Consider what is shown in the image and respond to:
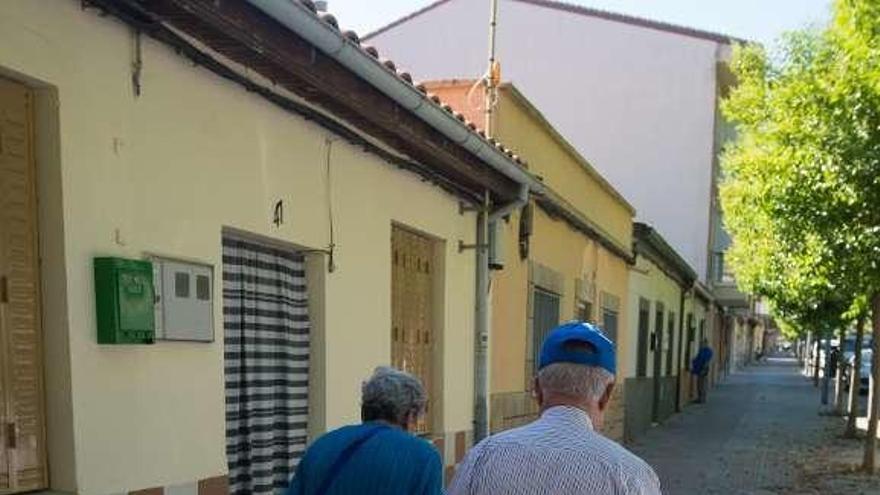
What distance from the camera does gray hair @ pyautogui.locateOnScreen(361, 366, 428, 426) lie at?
3.12 m

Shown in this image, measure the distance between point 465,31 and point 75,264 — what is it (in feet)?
65.5

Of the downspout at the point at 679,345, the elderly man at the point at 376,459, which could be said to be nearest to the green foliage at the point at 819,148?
the elderly man at the point at 376,459

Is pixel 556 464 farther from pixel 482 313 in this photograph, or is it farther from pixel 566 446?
pixel 482 313

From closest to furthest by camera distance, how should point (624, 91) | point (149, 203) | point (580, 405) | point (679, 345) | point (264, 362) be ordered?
1. point (580, 405)
2. point (149, 203)
3. point (264, 362)
4. point (679, 345)
5. point (624, 91)

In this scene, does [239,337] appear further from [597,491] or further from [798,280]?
[798,280]

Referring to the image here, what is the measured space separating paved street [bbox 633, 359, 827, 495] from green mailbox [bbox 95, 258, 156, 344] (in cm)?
801

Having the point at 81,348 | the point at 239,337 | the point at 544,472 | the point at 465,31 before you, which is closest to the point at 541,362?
the point at 544,472

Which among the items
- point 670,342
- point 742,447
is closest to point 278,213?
point 742,447

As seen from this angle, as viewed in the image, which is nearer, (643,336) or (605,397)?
(605,397)

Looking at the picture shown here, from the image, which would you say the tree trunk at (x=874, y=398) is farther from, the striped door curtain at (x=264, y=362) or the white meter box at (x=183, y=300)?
the white meter box at (x=183, y=300)

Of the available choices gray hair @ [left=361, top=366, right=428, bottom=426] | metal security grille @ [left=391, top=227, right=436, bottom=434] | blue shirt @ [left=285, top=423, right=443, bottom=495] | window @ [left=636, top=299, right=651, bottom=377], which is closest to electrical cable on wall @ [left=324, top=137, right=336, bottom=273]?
metal security grille @ [left=391, top=227, right=436, bottom=434]

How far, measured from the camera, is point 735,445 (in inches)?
587

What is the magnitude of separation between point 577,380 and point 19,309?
2.03 m

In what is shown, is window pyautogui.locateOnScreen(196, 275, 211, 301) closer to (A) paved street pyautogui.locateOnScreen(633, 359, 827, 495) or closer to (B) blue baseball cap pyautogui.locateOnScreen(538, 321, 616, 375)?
(B) blue baseball cap pyautogui.locateOnScreen(538, 321, 616, 375)
